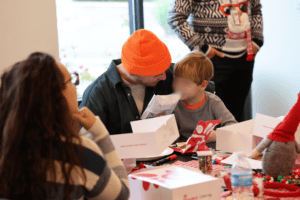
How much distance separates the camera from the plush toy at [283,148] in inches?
46.0

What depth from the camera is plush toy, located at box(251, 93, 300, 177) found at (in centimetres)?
117

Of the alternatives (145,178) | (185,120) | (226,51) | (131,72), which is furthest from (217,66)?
(145,178)

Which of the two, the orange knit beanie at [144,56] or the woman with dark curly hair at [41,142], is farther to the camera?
the orange knit beanie at [144,56]

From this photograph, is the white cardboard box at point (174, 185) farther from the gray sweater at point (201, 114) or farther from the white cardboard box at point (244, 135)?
the gray sweater at point (201, 114)

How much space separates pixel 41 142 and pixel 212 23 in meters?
2.00

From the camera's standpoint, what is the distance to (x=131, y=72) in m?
1.76

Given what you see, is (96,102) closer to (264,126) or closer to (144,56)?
(144,56)

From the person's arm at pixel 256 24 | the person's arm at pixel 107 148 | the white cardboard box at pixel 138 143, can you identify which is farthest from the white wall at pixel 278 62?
the person's arm at pixel 107 148

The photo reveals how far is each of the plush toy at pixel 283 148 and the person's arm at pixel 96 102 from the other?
34.7 inches

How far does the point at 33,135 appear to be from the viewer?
2.62 feet

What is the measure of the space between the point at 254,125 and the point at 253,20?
4.92 ft

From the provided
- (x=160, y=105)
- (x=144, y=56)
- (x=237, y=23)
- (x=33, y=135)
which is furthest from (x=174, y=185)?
(x=237, y=23)

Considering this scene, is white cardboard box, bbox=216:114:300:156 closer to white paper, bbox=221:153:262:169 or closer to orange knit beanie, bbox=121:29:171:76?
white paper, bbox=221:153:262:169

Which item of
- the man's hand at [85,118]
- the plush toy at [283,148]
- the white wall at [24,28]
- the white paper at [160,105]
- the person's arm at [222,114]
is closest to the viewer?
the man's hand at [85,118]
